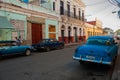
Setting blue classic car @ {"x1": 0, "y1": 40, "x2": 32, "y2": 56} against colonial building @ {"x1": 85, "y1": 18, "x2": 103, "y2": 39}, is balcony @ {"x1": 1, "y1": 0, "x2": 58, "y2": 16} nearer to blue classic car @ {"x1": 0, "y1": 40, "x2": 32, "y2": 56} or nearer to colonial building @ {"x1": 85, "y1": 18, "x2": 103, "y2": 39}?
blue classic car @ {"x1": 0, "y1": 40, "x2": 32, "y2": 56}

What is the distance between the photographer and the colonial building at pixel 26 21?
15770mm

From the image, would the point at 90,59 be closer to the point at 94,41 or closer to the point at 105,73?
the point at 105,73

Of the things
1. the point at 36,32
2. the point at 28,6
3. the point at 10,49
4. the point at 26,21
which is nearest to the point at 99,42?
the point at 10,49

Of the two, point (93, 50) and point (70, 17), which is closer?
point (93, 50)

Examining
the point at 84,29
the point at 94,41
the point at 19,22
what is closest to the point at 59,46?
the point at 19,22

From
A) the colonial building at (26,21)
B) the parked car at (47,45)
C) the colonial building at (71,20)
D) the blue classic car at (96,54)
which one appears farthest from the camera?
the colonial building at (71,20)

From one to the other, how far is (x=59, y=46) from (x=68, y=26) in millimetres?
12186

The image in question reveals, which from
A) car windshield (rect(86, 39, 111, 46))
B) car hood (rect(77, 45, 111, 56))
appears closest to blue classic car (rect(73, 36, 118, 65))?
car hood (rect(77, 45, 111, 56))

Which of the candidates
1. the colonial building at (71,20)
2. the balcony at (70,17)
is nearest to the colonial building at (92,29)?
the colonial building at (71,20)

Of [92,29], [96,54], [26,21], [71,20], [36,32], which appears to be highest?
[71,20]

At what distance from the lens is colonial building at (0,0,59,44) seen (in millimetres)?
15770

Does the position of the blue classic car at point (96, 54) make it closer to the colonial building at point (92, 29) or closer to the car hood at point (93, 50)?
the car hood at point (93, 50)

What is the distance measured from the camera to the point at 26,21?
18.7 metres

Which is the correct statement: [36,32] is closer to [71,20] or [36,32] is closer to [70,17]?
[70,17]
